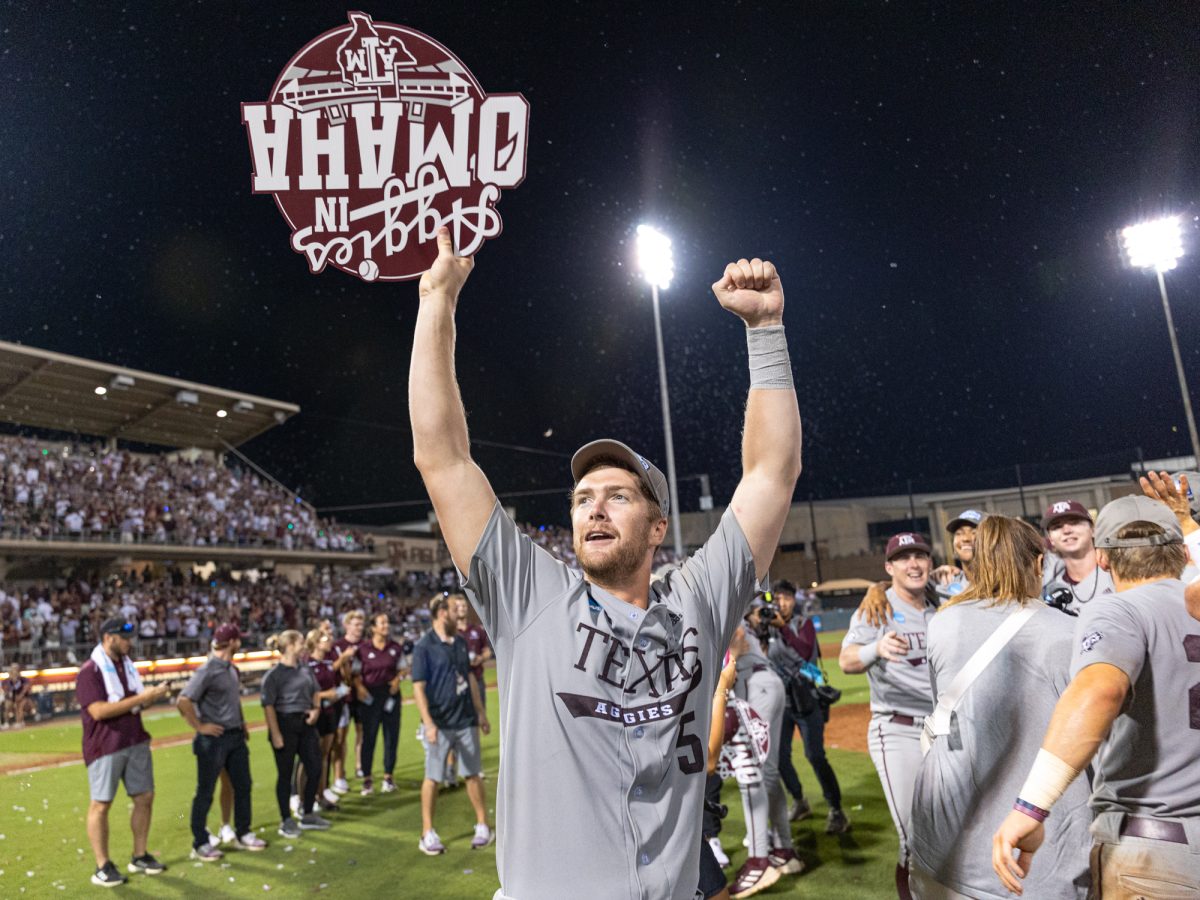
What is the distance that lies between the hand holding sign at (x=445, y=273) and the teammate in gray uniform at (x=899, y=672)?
3.32 meters

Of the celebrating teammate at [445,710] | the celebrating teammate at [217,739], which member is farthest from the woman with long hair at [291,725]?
the celebrating teammate at [445,710]

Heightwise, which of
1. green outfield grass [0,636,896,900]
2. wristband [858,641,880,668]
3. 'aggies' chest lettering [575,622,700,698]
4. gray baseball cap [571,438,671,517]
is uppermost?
gray baseball cap [571,438,671,517]

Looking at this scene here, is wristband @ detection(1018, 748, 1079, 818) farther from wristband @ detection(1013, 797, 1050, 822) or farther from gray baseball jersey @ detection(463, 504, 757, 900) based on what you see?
gray baseball jersey @ detection(463, 504, 757, 900)

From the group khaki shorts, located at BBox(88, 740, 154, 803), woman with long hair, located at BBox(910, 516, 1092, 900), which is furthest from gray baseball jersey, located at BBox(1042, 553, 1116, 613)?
khaki shorts, located at BBox(88, 740, 154, 803)

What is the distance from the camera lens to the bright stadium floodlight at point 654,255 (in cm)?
2325

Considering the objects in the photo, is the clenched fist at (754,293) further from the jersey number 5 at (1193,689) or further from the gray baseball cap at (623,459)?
the jersey number 5 at (1193,689)

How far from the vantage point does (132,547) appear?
31562 mm

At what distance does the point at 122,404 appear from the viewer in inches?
1355

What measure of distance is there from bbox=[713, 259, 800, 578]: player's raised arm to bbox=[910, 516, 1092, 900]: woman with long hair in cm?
134

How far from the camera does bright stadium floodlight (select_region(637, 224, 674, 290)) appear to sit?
2325 cm

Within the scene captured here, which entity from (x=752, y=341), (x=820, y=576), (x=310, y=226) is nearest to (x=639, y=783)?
(x=752, y=341)

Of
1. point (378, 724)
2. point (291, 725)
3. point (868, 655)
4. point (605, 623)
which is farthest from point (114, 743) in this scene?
point (605, 623)

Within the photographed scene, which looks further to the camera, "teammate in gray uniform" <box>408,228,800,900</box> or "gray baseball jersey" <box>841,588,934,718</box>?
"gray baseball jersey" <box>841,588,934,718</box>

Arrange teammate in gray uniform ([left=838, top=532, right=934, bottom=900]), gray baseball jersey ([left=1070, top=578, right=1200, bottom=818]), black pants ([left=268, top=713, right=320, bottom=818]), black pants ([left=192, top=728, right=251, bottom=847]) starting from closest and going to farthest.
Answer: gray baseball jersey ([left=1070, top=578, right=1200, bottom=818]) < teammate in gray uniform ([left=838, top=532, right=934, bottom=900]) < black pants ([left=192, top=728, right=251, bottom=847]) < black pants ([left=268, top=713, right=320, bottom=818])
